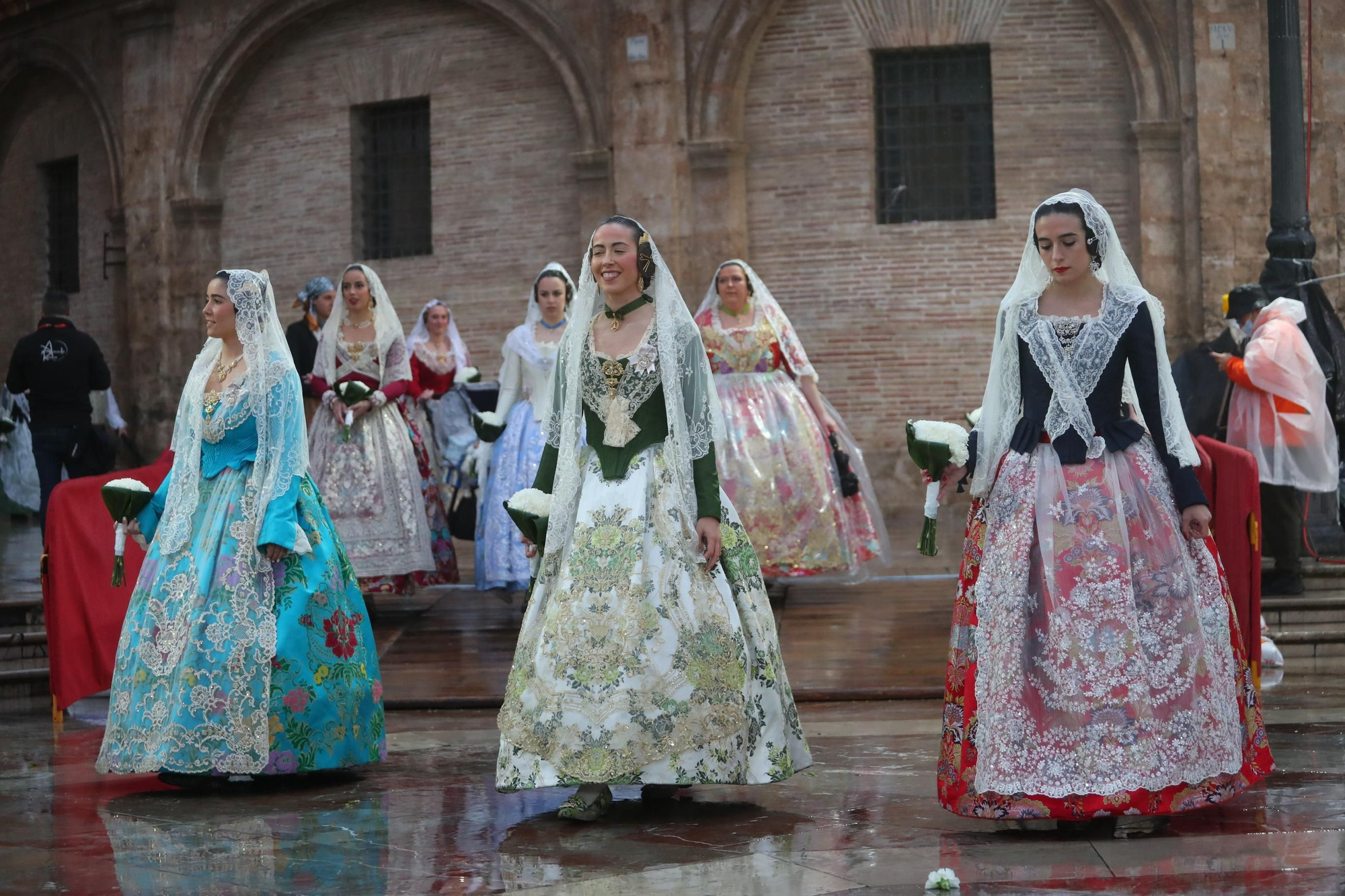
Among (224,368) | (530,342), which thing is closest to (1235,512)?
(224,368)

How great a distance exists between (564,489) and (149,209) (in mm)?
13148

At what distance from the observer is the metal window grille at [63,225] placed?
1917 cm

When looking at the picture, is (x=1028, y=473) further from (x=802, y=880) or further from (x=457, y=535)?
(x=457, y=535)

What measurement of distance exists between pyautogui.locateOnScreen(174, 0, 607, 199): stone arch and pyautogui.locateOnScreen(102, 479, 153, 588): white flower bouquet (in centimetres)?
973

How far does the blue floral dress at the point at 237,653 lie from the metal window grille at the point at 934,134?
9981 mm

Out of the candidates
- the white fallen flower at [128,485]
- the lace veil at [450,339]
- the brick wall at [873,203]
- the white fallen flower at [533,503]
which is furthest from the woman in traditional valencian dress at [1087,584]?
the brick wall at [873,203]

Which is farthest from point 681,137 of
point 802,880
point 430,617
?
point 802,880

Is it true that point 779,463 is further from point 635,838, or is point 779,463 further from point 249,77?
point 249,77

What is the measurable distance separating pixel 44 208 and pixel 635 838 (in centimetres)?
1666

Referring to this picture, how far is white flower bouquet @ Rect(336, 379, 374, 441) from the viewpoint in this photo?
9.12m

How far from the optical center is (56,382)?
10.7 meters

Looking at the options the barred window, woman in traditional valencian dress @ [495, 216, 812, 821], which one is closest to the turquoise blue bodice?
woman in traditional valencian dress @ [495, 216, 812, 821]

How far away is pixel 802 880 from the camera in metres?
4.11

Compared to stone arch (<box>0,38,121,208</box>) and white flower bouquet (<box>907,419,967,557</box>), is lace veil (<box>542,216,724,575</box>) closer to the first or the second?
white flower bouquet (<box>907,419,967,557</box>)
